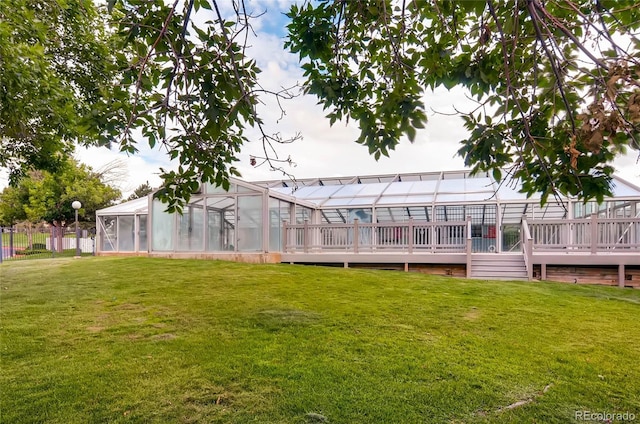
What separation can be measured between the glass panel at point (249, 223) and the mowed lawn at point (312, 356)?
5.38 m

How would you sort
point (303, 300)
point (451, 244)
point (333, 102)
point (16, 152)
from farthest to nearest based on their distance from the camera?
point (451, 244) → point (16, 152) → point (303, 300) → point (333, 102)

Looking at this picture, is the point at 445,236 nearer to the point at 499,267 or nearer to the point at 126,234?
the point at 499,267

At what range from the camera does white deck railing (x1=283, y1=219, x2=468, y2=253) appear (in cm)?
1038

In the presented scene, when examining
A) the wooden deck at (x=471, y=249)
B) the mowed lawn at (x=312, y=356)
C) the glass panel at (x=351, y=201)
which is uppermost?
the glass panel at (x=351, y=201)

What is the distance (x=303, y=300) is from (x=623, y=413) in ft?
14.0

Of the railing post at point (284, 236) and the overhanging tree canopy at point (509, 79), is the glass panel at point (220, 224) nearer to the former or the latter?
the railing post at point (284, 236)

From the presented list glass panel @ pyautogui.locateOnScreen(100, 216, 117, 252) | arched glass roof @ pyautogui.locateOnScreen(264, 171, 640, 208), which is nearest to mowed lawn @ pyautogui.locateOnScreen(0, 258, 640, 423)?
arched glass roof @ pyautogui.locateOnScreen(264, 171, 640, 208)

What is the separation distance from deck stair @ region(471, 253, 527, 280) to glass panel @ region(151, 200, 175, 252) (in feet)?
34.6

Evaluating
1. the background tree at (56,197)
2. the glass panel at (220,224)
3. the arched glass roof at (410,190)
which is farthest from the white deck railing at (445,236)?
the background tree at (56,197)

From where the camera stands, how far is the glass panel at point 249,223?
39.8 ft

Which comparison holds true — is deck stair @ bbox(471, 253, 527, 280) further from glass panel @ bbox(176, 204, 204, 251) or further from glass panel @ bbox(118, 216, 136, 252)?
glass panel @ bbox(118, 216, 136, 252)

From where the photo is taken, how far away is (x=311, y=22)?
319 cm

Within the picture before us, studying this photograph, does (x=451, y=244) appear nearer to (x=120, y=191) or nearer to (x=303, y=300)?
(x=303, y=300)

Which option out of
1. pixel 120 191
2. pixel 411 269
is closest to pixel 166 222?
pixel 411 269
